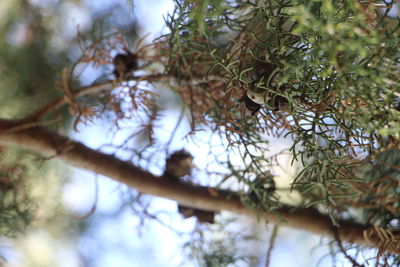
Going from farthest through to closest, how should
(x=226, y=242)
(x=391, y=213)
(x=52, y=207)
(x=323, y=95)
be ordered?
(x=52, y=207) < (x=226, y=242) < (x=391, y=213) < (x=323, y=95)

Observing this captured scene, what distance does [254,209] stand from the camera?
46 cm

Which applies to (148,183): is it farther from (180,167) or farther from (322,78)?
(322,78)

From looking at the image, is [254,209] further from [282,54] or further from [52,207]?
[52,207]

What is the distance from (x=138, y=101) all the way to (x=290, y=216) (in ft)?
0.78

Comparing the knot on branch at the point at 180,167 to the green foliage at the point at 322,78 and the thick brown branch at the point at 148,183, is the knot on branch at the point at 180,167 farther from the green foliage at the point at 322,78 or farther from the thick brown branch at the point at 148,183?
the green foliage at the point at 322,78

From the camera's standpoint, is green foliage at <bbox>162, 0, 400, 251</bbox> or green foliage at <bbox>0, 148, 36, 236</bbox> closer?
green foliage at <bbox>162, 0, 400, 251</bbox>

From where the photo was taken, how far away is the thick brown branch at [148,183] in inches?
18.5

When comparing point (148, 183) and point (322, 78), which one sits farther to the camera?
point (148, 183)

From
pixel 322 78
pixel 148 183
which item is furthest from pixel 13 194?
pixel 322 78

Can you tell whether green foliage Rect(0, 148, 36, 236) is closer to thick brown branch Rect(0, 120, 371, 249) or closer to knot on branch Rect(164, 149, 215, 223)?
thick brown branch Rect(0, 120, 371, 249)

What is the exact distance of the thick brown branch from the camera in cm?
47

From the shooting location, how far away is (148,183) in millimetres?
475

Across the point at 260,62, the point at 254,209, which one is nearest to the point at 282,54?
the point at 260,62

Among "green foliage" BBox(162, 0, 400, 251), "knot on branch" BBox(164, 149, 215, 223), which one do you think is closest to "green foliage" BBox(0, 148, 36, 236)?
"knot on branch" BBox(164, 149, 215, 223)
